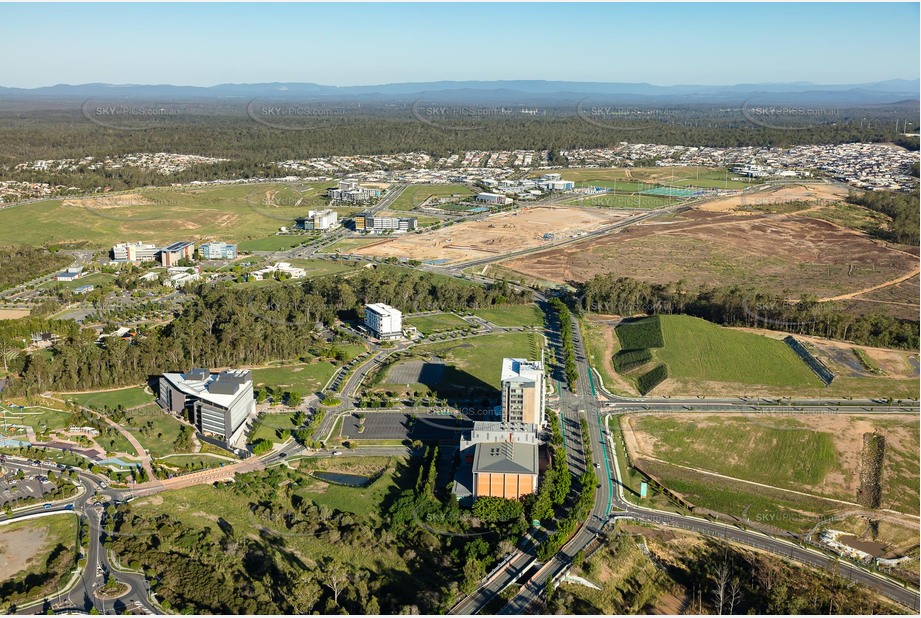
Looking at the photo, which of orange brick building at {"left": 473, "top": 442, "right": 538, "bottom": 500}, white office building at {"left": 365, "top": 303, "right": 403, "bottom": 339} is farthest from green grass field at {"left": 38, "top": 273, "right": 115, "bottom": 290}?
orange brick building at {"left": 473, "top": 442, "right": 538, "bottom": 500}

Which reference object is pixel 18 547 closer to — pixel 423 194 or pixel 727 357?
pixel 727 357

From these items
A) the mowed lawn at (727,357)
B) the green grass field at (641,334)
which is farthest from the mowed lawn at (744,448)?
the green grass field at (641,334)

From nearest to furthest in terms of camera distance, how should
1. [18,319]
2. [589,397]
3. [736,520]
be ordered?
1. [736,520]
2. [589,397]
3. [18,319]

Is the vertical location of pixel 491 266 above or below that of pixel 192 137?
below

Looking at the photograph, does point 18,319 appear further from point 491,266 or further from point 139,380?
point 491,266

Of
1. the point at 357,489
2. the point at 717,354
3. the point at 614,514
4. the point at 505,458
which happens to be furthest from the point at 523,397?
the point at 717,354

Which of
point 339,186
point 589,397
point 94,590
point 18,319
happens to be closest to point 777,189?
point 339,186
